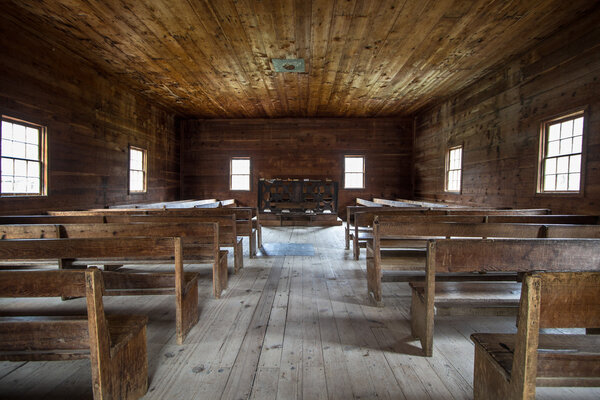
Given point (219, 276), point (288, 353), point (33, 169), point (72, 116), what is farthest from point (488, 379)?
point (72, 116)

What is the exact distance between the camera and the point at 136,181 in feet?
23.3

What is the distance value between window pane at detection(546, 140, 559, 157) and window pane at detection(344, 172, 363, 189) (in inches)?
219

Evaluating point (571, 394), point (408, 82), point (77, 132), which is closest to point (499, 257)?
point (571, 394)

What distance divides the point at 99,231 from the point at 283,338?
1805 millimetres

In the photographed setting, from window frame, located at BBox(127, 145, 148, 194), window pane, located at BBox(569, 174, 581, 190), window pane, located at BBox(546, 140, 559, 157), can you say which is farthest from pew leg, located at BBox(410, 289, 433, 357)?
window frame, located at BBox(127, 145, 148, 194)

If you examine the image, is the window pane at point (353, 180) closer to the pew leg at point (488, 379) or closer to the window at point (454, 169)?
the window at point (454, 169)

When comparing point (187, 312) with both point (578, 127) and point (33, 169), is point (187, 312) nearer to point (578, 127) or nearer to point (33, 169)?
point (33, 169)

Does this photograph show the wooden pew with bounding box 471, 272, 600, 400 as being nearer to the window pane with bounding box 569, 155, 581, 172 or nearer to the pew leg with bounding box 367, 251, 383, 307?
the pew leg with bounding box 367, 251, 383, 307

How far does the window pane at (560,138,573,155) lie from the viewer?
4035mm

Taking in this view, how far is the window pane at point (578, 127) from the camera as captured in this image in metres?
3.88

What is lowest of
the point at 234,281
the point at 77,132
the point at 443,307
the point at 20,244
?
the point at 234,281

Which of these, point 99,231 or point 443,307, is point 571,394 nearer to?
point 443,307

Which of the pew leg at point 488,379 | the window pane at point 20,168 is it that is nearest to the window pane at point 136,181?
the window pane at point 20,168

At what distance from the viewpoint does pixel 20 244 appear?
1.57 m
